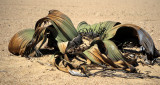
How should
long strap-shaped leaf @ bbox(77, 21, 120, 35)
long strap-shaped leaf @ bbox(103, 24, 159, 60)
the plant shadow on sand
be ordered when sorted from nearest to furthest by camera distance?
1. the plant shadow on sand
2. long strap-shaped leaf @ bbox(103, 24, 159, 60)
3. long strap-shaped leaf @ bbox(77, 21, 120, 35)

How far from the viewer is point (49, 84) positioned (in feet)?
7.30

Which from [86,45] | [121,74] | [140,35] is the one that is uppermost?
[140,35]

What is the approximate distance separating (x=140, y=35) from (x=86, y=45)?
71 centimetres

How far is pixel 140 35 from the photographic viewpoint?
2674mm

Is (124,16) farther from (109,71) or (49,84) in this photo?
(49,84)

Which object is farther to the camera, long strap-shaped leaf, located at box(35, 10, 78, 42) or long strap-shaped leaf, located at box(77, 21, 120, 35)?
Answer: long strap-shaped leaf, located at box(77, 21, 120, 35)

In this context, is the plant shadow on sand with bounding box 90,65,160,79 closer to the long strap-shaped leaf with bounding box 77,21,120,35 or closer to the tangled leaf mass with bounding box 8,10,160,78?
the tangled leaf mass with bounding box 8,10,160,78

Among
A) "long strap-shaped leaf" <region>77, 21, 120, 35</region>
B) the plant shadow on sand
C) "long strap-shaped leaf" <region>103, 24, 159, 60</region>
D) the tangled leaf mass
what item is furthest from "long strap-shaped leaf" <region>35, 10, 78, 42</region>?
the plant shadow on sand

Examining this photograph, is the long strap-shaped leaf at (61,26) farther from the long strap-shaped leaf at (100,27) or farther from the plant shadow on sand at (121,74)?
the plant shadow on sand at (121,74)

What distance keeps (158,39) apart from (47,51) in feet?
7.47

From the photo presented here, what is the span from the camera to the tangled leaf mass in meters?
2.53

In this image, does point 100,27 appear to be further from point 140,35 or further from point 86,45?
point 140,35

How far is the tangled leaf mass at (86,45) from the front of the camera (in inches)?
99.7

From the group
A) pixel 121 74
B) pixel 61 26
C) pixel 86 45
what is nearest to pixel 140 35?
pixel 121 74
